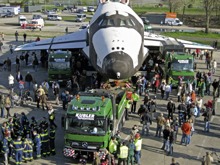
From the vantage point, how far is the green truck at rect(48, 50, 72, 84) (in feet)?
96.8

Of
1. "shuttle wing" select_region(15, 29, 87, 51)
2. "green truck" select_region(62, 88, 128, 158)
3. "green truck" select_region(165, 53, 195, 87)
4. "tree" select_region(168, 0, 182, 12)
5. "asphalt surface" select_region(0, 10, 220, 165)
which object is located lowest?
"asphalt surface" select_region(0, 10, 220, 165)

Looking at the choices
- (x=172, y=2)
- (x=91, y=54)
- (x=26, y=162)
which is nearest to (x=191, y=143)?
(x=26, y=162)

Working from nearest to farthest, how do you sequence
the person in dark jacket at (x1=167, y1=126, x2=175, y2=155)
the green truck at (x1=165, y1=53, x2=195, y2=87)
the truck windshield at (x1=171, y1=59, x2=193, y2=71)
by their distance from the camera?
the person in dark jacket at (x1=167, y1=126, x2=175, y2=155)
the green truck at (x1=165, y1=53, x2=195, y2=87)
the truck windshield at (x1=171, y1=59, x2=193, y2=71)

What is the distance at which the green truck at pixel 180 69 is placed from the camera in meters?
28.9

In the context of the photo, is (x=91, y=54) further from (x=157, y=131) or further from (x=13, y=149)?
(x=13, y=149)

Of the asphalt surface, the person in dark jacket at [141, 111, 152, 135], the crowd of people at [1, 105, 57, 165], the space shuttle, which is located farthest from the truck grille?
the space shuttle

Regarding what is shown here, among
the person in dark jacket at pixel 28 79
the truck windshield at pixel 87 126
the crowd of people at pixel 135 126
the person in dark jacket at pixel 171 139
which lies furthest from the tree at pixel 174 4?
the truck windshield at pixel 87 126

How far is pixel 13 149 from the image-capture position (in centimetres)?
1759

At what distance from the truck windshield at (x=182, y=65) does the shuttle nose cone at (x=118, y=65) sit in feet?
22.0

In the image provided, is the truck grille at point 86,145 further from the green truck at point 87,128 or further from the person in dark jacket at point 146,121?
the person in dark jacket at point 146,121

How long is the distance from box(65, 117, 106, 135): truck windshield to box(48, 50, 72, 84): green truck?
42.2 ft

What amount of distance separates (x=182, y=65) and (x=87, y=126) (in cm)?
1449

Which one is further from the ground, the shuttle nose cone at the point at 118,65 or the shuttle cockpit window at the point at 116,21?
the shuttle cockpit window at the point at 116,21

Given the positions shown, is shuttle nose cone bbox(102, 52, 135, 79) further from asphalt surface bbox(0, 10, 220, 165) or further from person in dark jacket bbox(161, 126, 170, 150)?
person in dark jacket bbox(161, 126, 170, 150)
